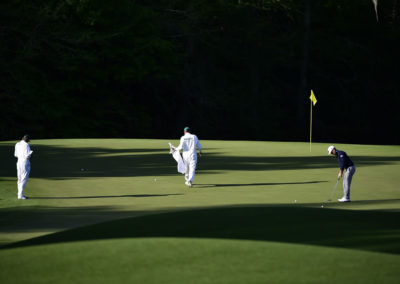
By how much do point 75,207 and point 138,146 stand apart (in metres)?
23.5

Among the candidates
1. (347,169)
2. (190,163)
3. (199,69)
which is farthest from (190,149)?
(199,69)

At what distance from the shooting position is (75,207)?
18188 millimetres

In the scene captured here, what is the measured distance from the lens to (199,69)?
68.1 metres

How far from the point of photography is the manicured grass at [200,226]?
9.97 metres

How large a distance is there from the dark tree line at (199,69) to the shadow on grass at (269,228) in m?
41.9

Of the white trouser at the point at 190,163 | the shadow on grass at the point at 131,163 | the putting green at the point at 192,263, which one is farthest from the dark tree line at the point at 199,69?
the putting green at the point at 192,263

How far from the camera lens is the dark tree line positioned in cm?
5734

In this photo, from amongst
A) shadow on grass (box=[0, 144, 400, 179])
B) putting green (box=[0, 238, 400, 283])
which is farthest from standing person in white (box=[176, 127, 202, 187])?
putting green (box=[0, 238, 400, 283])

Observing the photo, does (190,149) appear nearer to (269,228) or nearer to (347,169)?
(347,169)

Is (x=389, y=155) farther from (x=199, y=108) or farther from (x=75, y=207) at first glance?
(x=199, y=108)

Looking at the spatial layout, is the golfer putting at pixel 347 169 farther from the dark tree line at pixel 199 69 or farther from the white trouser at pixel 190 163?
the dark tree line at pixel 199 69

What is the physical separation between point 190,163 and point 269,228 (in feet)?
30.9

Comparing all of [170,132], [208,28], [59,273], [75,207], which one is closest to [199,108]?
[170,132]

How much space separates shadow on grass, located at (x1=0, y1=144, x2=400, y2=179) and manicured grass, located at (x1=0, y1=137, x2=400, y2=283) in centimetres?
17
